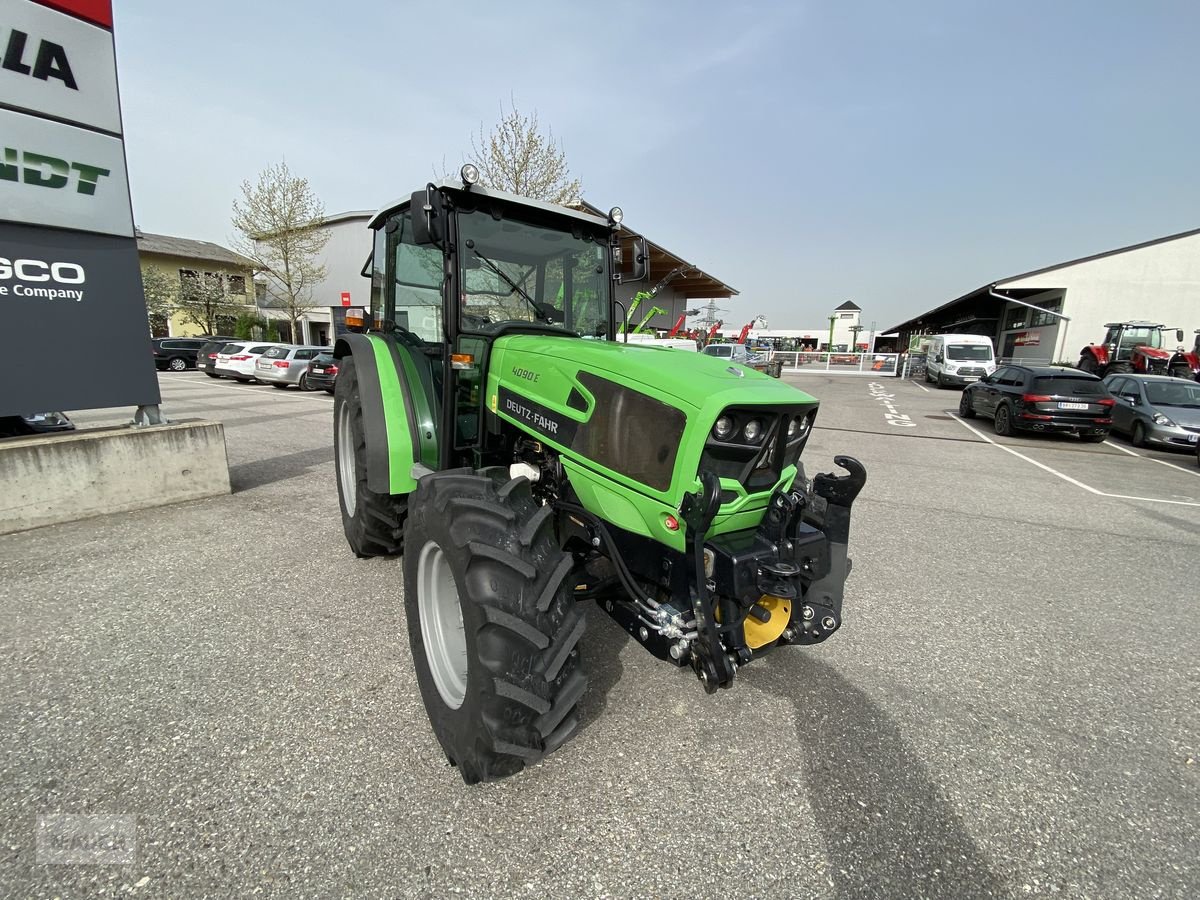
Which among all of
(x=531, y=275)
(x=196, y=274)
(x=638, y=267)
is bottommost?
(x=531, y=275)

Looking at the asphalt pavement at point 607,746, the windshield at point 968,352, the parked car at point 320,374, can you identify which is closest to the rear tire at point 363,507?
the asphalt pavement at point 607,746

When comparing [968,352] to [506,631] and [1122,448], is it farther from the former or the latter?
[506,631]

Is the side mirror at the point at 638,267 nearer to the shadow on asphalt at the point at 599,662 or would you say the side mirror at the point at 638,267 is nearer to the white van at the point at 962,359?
the shadow on asphalt at the point at 599,662

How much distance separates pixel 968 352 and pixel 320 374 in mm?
24152

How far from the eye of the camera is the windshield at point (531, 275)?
292 cm

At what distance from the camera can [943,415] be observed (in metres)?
14.4

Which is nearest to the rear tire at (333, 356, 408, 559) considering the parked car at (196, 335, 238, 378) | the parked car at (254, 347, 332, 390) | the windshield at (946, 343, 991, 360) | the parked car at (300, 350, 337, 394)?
the parked car at (300, 350, 337, 394)

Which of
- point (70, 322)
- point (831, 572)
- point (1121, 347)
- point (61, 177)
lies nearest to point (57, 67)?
point (61, 177)

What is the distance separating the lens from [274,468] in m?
6.29

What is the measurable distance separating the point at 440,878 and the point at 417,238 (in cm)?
254

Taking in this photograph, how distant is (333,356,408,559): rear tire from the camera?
339 centimetres

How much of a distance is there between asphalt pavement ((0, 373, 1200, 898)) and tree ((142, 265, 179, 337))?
3182 centimetres

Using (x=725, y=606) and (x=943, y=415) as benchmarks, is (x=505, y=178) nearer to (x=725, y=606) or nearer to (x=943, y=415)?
(x=943, y=415)

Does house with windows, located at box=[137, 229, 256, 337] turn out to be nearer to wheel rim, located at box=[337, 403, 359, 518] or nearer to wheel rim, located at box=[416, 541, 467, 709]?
wheel rim, located at box=[337, 403, 359, 518]
